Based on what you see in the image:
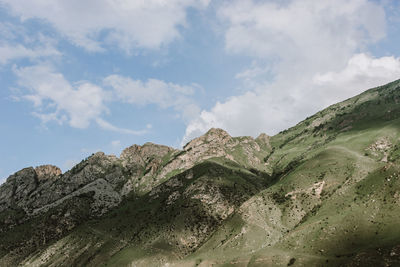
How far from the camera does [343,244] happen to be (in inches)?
3588

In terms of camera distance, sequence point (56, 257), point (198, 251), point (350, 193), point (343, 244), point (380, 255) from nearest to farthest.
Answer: point (380, 255) < point (343, 244) < point (350, 193) < point (198, 251) < point (56, 257)

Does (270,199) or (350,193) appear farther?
(270,199)

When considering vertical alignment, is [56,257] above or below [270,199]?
above

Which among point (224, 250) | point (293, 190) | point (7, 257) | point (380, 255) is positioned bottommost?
point (380, 255)

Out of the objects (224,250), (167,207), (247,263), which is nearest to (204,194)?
(167,207)

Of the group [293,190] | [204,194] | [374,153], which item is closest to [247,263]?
[293,190]

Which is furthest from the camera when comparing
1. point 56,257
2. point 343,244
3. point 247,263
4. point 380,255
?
point 56,257

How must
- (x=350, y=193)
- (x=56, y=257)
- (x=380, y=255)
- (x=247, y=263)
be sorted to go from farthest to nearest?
(x=56, y=257)
(x=350, y=193)
(x=247, y=263)
(x=380, y=255)

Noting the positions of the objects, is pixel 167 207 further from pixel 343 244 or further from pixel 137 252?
pixel 343 244

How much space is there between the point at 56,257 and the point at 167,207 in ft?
235

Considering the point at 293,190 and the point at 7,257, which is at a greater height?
the point at 7,257

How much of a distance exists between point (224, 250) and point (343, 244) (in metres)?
47.5

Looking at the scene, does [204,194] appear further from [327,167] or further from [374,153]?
[374,153]

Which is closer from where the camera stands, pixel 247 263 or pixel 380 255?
pixel 380 255
